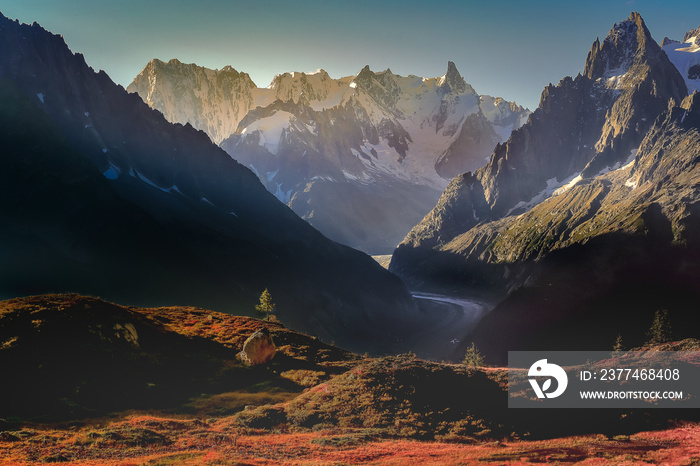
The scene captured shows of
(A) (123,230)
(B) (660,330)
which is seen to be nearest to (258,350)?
(A) (123,230)

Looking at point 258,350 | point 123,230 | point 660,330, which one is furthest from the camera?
point 123,230

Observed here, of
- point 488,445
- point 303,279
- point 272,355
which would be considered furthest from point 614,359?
point 303,279

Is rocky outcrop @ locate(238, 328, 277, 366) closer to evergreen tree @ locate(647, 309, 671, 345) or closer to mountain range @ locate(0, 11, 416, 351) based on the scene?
mountain range @ locate(0, 11, 416, 351)

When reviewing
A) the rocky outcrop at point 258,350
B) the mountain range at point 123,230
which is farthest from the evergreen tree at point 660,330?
the rocky outcrop at point 258,350

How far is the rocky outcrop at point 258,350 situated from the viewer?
5775 cm

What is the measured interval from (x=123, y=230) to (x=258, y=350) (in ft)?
280

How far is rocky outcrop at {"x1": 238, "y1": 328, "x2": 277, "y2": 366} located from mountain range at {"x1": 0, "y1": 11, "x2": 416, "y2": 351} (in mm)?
59930

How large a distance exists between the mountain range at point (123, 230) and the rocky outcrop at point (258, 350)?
197ft

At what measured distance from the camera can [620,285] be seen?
14138 cm

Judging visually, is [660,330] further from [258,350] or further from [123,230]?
[123,230]

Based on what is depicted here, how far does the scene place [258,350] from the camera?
58.2 m

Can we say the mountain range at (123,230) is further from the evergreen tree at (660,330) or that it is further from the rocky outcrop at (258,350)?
the evergreen tree at (660,330)

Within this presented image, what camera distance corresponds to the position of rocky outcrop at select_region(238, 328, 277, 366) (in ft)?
189

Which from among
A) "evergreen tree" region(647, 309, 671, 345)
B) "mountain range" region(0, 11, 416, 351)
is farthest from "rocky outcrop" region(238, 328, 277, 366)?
"evergreen tree" region(647, 309, 671, 345)
